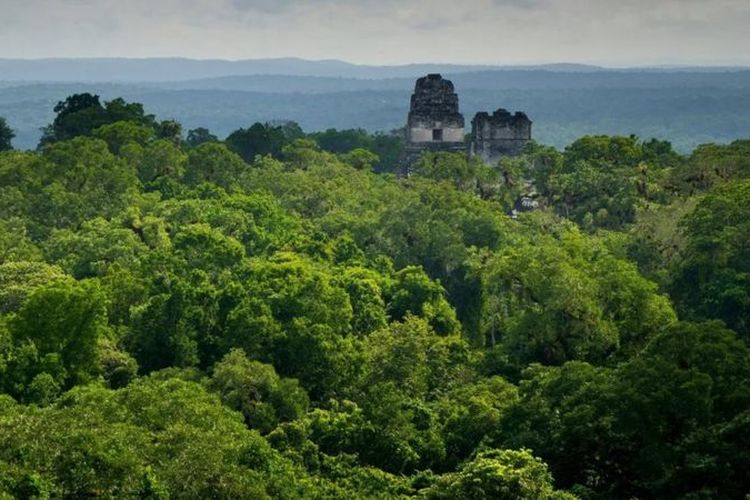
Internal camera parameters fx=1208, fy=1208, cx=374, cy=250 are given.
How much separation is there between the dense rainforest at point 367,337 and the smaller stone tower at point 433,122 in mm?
14066

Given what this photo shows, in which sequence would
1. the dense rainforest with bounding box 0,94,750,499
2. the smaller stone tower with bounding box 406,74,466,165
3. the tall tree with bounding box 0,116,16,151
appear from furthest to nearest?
the tall tree with bounding box 0,116,16,151 < the smaller stone tower with bounding box 406,74,466,165 < the dense rainforest with bounding box 0,94,750,499

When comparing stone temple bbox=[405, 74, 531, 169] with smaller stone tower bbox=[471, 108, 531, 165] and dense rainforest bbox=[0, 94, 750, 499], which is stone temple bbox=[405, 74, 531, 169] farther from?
dense rainforest bbox=[0, 94, 750, 499]

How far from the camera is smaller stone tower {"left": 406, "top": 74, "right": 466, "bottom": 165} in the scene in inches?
2852

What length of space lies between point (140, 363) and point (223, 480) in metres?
13.1

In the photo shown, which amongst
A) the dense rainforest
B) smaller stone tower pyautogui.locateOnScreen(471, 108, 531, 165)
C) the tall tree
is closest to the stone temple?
smaller stone tower pyautogui.locateOnScreen(471, 108, 531, 165)

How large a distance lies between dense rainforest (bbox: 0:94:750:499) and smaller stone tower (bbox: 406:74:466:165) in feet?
46.1

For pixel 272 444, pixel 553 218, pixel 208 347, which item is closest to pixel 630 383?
pixel 272 444

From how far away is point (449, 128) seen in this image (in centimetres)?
7250

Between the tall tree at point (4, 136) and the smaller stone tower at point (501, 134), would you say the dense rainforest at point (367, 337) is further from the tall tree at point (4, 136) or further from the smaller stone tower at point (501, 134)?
the tall tree at point (4, 136)

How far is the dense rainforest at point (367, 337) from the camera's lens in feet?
76.9

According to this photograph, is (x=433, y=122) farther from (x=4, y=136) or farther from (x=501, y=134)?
(x=4, y=136)

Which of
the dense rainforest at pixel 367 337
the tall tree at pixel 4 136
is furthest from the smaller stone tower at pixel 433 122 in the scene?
the tall tree at pixel 4 136

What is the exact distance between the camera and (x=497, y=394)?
100 ft

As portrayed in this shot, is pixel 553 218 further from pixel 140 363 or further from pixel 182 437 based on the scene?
pixel 182 437
